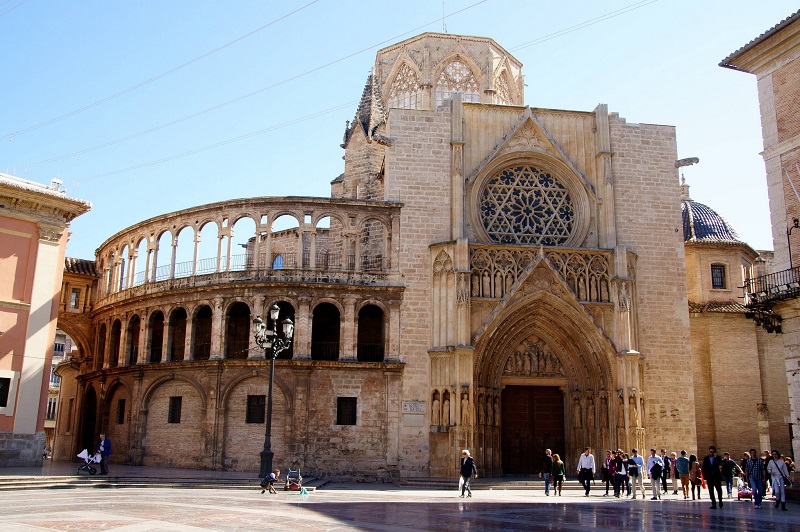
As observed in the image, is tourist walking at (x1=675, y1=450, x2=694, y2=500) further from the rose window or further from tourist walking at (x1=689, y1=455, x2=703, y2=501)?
the rose window

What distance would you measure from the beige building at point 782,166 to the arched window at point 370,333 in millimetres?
13484

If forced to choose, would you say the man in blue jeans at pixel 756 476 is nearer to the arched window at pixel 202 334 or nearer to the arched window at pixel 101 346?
the arched window at pixel 202 334

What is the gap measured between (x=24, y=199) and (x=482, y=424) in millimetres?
17483

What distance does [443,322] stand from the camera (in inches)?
1109

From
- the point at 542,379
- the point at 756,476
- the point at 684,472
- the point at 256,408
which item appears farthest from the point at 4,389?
the point at 756,476

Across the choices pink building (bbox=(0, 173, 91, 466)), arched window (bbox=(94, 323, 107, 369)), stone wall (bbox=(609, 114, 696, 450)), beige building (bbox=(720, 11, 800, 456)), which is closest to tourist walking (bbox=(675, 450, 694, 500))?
beige building (bbox=(720, 11, 800, 456))

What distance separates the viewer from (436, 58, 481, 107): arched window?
37562 millimetres

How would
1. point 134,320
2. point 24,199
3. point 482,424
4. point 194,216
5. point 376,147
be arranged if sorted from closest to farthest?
point 24,199
point 482,424
point 194,216
point 134,320
point 376,147

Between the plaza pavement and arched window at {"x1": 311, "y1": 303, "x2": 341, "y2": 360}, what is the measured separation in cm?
838

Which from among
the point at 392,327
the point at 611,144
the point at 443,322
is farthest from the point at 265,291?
the point at 611,144

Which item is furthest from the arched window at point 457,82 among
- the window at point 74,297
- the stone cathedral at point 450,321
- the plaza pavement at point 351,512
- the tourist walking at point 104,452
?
the tourist walking at point 104,452

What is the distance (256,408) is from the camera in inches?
1108

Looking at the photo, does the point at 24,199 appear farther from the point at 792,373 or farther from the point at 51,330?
the point at 792,373

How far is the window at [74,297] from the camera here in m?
36.5
